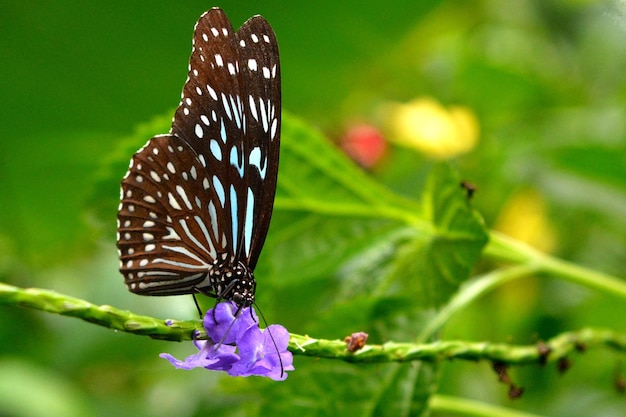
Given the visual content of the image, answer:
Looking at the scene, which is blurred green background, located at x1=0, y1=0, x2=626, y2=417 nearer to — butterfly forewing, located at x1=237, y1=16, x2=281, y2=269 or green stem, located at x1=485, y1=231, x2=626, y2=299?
green stem, located at x1=485, y1=231, x2=626, y2=299

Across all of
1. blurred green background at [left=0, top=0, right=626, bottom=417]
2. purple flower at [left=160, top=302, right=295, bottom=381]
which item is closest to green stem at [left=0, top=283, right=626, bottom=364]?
purple flower at [left=160, top=302, right=295, bottom=381]

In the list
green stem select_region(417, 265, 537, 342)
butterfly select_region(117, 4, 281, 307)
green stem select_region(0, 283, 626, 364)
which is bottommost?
green stem select_region(0, 283, 626, 364)

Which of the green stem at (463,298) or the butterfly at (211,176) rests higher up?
the butterfly at (211,176)

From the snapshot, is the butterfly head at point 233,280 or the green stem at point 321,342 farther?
the butterfly head at point 233,280

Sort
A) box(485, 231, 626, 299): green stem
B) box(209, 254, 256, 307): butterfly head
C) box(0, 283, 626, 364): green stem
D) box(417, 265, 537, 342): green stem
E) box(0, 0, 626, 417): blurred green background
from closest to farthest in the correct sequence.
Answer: box(0, 283, 626, 364): green stem, box(209, 254, 256, 307): butterfly head, box(417, 265, 537, 342): green stem, box(485, 231, 626, 299): green stem, box(0, 0, 626, 417): blurred green background

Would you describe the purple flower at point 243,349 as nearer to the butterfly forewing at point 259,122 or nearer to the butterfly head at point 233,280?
the butterfly head at point 233,280

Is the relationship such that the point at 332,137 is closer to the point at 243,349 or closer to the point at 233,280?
the point at 233,280

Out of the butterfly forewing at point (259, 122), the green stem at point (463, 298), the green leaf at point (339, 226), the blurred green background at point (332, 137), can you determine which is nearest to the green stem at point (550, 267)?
the green stem at point (463, 298)
